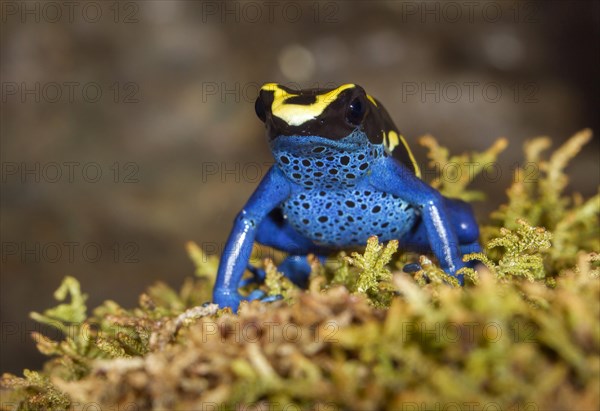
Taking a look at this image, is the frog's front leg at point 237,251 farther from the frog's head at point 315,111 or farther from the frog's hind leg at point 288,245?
the frog's head at point 315,111

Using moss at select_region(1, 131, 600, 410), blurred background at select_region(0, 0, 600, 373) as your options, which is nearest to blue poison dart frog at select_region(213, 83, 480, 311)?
moss at select_region(1, 131, 600, 410)

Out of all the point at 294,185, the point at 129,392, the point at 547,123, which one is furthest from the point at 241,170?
the point at 129,392

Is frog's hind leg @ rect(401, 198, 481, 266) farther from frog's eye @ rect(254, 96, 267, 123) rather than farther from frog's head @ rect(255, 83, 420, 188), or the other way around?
frog's eye @ rect(254, 96, 267, 123)

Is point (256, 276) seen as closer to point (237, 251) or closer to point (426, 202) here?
point (237, 251)

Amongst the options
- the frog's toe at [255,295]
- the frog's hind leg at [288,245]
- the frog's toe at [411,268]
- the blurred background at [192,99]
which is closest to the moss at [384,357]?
the frog's toe at [411,268]

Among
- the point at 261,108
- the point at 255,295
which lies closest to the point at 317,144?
the point at 261,108

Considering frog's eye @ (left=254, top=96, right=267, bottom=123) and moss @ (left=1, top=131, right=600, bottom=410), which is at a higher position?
frog's eye @ (left=254, top=96, right=267, bottom=123)

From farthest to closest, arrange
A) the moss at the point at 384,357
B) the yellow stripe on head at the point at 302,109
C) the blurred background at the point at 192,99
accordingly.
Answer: the blurred background at the point at 192,99 → the yellow stripe on head at the point at 302,109 → the moss at the point at 384,357

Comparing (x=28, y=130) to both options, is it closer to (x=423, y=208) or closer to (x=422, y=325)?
(x=423, y=208)
